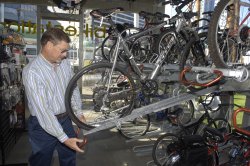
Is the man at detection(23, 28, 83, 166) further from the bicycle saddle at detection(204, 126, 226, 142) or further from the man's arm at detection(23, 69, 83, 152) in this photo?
the bicycle saddle at detection(204, 126, 226, 142)

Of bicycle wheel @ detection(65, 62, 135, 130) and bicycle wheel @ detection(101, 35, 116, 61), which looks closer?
bicycle wheel @ detection(65, 62, 135, 130)

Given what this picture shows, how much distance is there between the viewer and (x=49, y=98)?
2.21 meters

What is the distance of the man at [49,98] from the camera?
6.75 ft

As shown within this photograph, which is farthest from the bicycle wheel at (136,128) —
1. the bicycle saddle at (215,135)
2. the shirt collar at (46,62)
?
the shirt collar at (46,62)

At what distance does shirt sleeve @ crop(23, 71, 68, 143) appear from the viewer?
205 centimetres

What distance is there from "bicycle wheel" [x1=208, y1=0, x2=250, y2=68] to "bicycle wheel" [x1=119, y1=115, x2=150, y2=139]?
2.57 m

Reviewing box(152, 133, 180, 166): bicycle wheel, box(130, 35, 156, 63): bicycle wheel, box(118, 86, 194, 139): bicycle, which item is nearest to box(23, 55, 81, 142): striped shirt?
box(152, 133, 180, 166): bicycle wheel

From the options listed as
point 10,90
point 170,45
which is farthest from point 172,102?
point 10,90

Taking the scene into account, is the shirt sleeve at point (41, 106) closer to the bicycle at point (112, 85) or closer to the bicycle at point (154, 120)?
the bicycle at point (112, 85)

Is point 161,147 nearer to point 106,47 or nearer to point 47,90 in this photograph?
point 106,47

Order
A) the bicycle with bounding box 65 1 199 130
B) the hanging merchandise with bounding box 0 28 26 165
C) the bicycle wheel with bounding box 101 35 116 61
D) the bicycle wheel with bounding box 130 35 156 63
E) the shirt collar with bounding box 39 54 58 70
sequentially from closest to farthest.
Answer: the shirt collar with bounding box 39 54 58 70
the bicycle with bounding box 65 1 199 130
the hanging merchandise with bounding box 0 28 26 165
the bicycle wheel with bounding box 130 35 156 63
the bicycle wheel with bounding box 101 35 116 61

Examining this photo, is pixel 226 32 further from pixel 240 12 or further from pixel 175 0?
pixel 175 0

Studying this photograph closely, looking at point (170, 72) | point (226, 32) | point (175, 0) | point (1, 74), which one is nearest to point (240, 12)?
point (226, 32)

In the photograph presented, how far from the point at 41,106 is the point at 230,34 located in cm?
207
